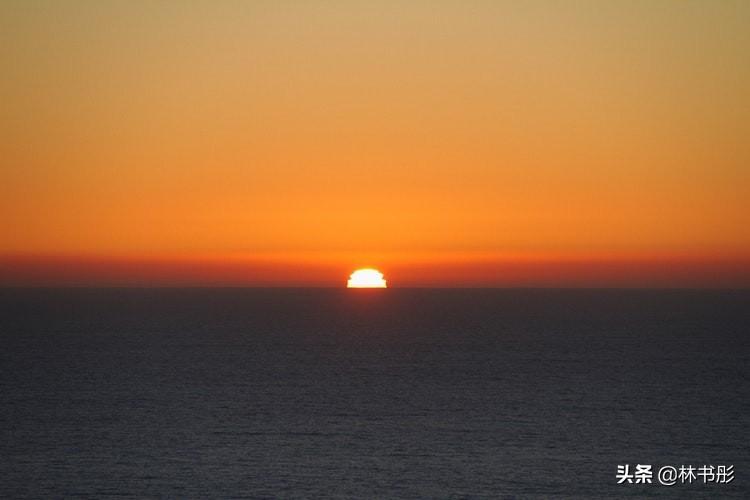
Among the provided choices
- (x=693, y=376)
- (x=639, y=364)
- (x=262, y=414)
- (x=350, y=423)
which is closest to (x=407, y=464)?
(x=350, y=423)

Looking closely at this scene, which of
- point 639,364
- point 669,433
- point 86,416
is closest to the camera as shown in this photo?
point 669,433

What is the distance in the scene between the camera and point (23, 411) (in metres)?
89.3

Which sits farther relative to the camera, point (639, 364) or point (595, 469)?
point (639, 364)

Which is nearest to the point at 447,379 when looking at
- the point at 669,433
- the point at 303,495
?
the point at 669,433

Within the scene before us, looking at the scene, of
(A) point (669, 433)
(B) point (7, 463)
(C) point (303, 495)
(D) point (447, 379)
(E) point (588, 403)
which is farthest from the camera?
(D) point (447, 379)

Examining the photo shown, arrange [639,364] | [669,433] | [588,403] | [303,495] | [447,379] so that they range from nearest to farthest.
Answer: [303,495]
[669,433]
[588,403]
[447,379]
[639,364]

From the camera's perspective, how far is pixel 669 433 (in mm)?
80312

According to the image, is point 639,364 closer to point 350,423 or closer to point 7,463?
point 350,423

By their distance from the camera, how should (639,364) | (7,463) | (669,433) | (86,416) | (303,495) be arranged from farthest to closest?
(639,364), (86,416), (669,433), (7,463), (303,495)

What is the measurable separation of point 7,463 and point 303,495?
909 inches

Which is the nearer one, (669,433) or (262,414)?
(669,433)

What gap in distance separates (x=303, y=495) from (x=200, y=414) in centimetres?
3451

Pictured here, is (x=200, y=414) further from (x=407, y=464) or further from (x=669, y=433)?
(x=669, y=433)

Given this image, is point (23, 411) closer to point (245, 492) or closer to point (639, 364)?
point (245, 492)
